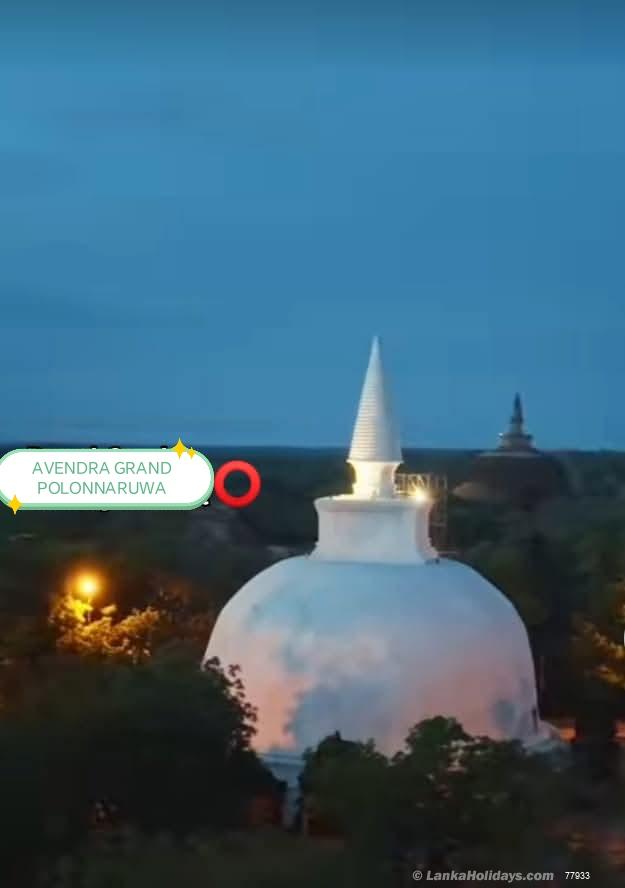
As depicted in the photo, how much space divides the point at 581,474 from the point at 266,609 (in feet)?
126

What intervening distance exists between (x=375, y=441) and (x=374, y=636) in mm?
3782

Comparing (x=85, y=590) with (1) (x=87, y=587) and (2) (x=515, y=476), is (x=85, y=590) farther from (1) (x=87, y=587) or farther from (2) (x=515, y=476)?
(2) (x=515, y=476)

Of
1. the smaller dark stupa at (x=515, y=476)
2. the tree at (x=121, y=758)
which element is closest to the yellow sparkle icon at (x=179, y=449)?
the tree at (x=121, y=758)

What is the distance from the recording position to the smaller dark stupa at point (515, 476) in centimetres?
5078

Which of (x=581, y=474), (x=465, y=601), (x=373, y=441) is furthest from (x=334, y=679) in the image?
(x=581, y=474)

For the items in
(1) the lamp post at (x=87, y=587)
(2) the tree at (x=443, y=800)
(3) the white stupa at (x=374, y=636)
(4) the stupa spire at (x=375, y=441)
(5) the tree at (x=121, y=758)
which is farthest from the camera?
(1) the lamp post at (x=87, y=587)

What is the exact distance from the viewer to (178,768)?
53.5 feet

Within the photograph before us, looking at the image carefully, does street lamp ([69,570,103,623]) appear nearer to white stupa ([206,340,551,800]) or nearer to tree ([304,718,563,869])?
white stupa ([206,340,551,800])

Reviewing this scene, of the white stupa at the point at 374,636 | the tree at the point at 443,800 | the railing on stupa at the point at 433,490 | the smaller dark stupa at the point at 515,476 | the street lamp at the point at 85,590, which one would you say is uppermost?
the smaller dark stupa at the point at 515,476

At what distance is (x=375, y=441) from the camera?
23156 mm

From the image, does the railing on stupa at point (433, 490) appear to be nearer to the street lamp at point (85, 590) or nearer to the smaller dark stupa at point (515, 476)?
the street lamp at point (85, 590)

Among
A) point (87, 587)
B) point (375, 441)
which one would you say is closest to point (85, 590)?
point (87, 587)

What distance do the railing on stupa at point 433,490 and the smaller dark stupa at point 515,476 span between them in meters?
20.6

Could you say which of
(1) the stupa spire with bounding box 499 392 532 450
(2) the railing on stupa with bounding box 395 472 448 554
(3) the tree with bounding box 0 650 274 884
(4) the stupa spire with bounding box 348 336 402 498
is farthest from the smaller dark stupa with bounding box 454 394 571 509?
(3) the tree with bounding box 0 650 274 884
